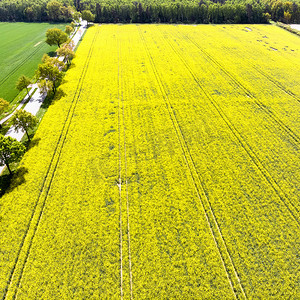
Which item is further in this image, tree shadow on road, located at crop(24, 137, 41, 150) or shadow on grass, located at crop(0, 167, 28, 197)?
tree shadow on road, located at crop(24, 137, 41, 150)

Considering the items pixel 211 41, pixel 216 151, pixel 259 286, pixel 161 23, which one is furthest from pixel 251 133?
pixel 161 23

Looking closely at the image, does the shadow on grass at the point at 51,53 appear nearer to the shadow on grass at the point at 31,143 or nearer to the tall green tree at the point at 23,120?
the tall green tree at the point at 23,120

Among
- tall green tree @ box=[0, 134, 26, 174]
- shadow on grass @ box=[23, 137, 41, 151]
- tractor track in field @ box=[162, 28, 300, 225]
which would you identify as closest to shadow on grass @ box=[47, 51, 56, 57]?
shadow on grass @ box=[23, 137, 41, 151]

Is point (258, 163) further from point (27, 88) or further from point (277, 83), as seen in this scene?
point (27, 88)

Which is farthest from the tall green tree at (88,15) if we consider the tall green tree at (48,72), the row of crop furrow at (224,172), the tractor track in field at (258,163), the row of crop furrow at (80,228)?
the row of crop furrow at (80,228)

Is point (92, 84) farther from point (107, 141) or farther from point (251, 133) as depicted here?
point (251, 133)

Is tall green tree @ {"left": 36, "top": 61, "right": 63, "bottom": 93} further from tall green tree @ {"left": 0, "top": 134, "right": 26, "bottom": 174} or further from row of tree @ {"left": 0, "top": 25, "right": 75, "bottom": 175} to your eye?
tall green tree @ {"left": 0, "top": 134, "right": 26, "bottom": 174}
